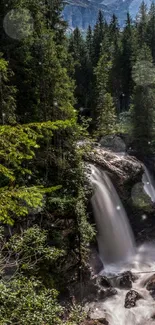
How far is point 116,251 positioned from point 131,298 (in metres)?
4.57

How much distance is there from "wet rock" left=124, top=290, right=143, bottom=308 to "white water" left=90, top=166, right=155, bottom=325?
7.1 inches

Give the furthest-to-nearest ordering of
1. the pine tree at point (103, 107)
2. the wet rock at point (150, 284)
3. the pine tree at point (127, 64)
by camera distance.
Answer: the pine tree at point (127, 64)
the pine tree at point (103, 107)
the wet rock at point (150, 284)

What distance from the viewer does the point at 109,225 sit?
20.7 metres

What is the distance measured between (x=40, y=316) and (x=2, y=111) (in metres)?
10.2

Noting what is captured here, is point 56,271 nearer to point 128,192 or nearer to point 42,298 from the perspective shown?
point 42,298

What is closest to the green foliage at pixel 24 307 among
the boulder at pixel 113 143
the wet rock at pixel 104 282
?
the wet rock at pixel 104 282

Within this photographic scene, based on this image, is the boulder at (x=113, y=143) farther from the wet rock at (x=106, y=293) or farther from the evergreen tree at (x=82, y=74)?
the evergreen tree at (x=82, y=74)

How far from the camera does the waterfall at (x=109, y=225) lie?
20172 mm

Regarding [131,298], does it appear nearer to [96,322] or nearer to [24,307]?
[96,322]

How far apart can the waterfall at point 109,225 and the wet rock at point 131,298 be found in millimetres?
3430

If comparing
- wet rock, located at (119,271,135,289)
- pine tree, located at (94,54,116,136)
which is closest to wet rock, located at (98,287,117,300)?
wet rock, located at (119,271,135,289)

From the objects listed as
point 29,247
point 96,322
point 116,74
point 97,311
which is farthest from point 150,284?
point 116,74

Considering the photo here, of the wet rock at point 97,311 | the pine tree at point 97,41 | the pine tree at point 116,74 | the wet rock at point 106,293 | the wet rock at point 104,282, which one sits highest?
the pine tree at point 97,41

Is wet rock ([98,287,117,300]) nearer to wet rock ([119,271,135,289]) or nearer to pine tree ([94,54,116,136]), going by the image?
wet rock ([119,271,135,289])
